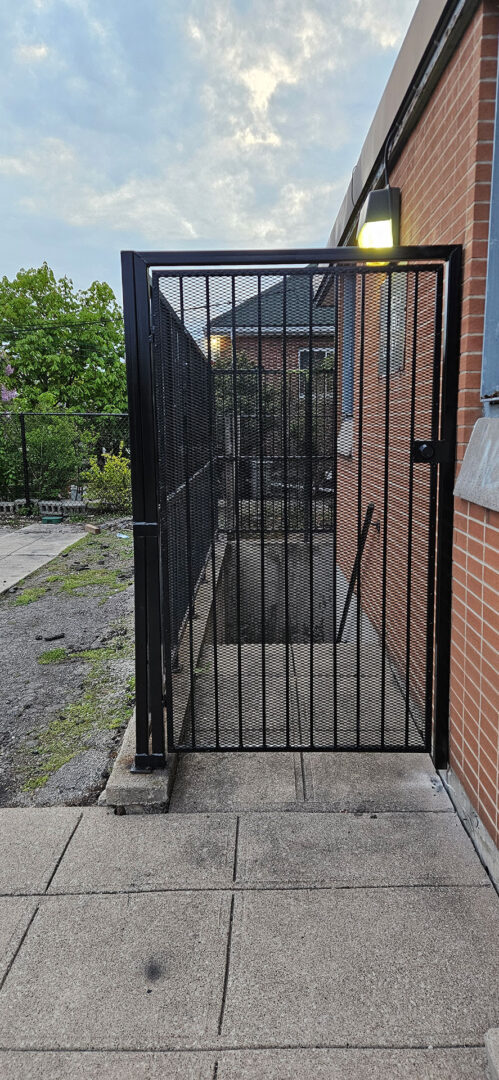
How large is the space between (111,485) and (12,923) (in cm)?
960

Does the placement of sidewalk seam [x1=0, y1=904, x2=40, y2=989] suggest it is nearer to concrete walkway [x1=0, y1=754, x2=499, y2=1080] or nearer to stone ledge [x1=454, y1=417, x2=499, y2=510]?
concrete walkway [x1=0, y1=754, x2=499, y2=1080]

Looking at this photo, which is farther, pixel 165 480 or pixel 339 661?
pixel 339 661

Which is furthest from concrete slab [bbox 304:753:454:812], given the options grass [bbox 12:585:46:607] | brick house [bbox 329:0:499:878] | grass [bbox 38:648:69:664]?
grass [bbox 12:585:46:607]

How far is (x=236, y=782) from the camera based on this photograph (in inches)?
103

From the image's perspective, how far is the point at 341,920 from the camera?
1.83 m

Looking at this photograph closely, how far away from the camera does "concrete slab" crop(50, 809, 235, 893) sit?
2.02 metres

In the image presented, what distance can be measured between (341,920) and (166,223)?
40108mm

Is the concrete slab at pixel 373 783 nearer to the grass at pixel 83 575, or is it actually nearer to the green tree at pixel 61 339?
the grass at pixel 83 575

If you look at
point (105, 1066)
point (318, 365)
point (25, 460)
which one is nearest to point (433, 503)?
point (318, 365)

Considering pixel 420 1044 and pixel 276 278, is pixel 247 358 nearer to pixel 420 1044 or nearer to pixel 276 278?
pixel 276 278

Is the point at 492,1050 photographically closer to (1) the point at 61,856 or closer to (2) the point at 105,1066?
(2) the point at 105,1066

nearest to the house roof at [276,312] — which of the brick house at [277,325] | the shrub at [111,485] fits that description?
the brick house at [277,325]

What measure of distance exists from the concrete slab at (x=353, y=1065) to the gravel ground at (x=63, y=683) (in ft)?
4.49

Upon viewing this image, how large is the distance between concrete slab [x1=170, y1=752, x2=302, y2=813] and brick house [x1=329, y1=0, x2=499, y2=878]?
27.9 inches
